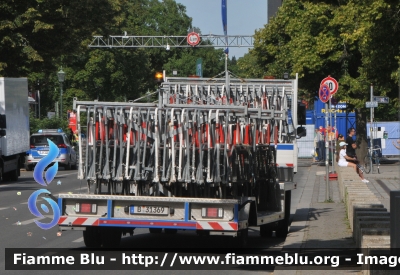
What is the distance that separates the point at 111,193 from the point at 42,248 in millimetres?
1430

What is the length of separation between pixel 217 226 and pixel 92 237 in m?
2.05

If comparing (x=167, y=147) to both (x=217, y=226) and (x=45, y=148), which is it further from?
(x=45, y=148)

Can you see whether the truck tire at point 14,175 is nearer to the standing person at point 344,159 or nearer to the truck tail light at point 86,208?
the standing person at point 344,159

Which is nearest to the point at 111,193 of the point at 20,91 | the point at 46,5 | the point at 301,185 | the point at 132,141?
the point at 132,141

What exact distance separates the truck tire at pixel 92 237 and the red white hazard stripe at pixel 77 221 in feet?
1.82

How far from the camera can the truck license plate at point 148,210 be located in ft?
39.3

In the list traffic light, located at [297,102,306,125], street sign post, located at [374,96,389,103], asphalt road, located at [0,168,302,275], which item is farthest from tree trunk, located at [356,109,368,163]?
asphalt road, located at [0,168,302,275]

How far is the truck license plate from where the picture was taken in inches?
472

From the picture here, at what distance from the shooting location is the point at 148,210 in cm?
1202

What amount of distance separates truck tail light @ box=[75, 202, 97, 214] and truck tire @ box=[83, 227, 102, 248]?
59 cm

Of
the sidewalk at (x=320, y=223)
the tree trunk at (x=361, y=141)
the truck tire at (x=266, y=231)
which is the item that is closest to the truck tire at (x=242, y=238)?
the sidewalk at (x=320, y=223)

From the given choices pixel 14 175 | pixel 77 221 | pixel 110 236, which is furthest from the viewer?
pixel 14 175

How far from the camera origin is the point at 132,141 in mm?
12070

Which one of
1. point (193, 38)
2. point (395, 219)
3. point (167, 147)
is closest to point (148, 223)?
point (167, 147)
